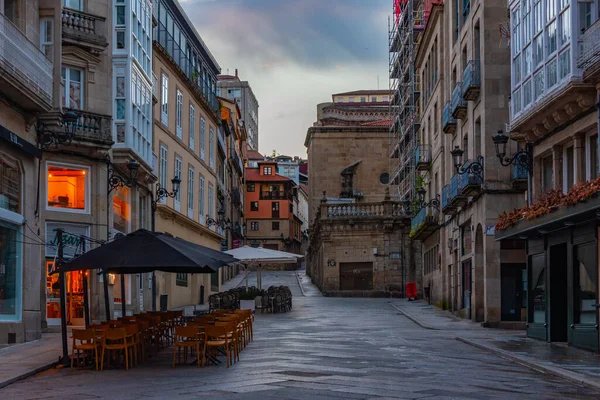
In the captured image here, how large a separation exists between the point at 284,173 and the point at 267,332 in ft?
356

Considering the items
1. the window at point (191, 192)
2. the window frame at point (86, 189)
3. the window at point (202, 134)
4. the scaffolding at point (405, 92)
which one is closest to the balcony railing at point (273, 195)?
the scaffolding at point (405, 92)

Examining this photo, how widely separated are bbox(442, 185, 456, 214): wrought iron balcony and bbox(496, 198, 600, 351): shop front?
9.57m

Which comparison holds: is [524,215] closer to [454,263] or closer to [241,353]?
[241,353]

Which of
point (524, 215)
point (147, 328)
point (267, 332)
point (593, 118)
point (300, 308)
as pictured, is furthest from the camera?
point (300, 308)

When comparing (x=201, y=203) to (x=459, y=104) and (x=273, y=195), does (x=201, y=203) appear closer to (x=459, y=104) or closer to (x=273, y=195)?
(x=459, y=104)

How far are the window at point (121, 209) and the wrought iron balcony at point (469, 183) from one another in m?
11.5

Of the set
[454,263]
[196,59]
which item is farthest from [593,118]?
[196,59]

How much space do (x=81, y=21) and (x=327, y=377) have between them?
1789cm

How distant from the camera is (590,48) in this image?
18.6 metres

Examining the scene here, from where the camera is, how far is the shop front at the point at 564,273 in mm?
19312

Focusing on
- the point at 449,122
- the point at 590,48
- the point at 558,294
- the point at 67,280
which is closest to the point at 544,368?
the point at 590,48

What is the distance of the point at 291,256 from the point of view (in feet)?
124

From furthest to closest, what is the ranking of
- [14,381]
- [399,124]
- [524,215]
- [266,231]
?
1. [266,231]
2. [399,124]
3. [524,215]
4. [14,381]

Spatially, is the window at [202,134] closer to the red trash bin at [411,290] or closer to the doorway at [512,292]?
the red trash bin at [411,290]
